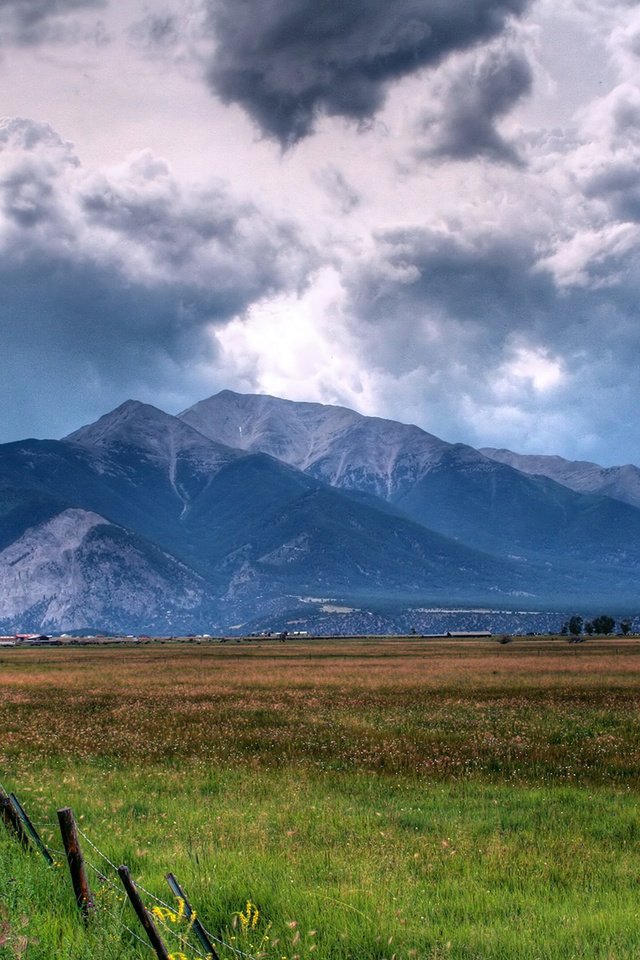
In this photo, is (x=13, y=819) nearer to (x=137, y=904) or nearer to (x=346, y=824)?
(x=137, y=904)

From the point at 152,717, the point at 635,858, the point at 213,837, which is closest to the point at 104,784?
the point at 213,837

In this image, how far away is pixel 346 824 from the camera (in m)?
16.8

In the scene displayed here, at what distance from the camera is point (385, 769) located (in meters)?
23.6

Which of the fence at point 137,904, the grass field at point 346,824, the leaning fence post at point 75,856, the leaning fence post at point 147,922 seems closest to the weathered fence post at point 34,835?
the fence at point 137,904

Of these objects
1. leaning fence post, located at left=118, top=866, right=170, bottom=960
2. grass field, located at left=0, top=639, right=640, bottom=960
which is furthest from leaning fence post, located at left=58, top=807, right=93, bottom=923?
leaning fence post, located at left=118, top=866, right=170, bottom=960

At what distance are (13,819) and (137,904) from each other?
20.2 ft

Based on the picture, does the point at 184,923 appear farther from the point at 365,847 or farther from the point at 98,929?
the point at 365,847

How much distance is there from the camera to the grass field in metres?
10.3

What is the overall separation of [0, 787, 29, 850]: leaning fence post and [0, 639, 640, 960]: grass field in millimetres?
282

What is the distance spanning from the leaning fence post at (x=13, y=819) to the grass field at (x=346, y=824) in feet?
0.93

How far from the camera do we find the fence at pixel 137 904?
7.54 m

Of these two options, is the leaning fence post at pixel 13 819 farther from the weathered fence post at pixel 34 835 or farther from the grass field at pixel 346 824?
the grass field at pixel 346 824

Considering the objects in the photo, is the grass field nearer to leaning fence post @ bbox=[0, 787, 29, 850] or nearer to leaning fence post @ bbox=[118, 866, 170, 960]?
leaning fence post @ bbox=[0, 787, 29, 850]

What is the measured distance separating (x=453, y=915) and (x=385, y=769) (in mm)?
12625
